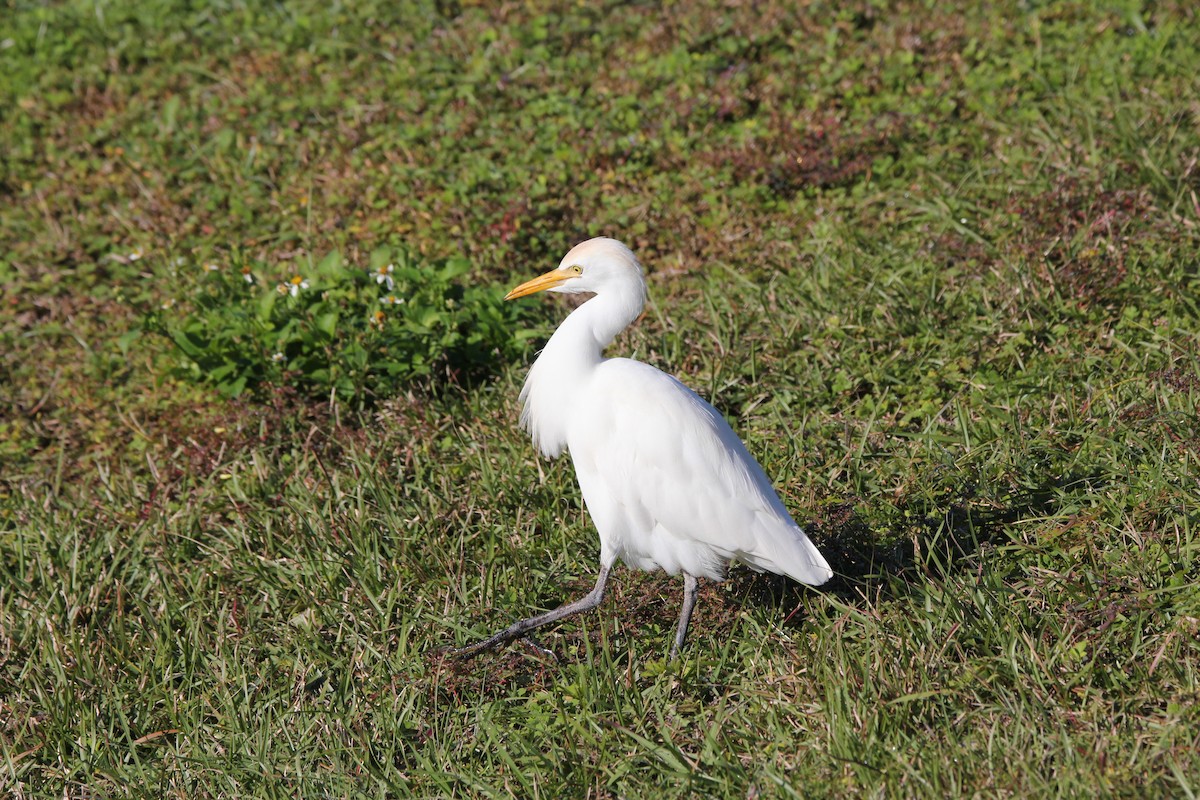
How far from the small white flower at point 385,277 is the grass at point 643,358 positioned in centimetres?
46

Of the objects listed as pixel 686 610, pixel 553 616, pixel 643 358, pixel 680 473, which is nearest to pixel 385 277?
pixel 643 358

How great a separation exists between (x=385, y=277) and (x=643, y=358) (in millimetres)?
1150

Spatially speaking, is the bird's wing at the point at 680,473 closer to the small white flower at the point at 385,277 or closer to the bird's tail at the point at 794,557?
the bird's tail at the point at 794,557

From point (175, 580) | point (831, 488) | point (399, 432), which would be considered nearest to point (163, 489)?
point (175, 580)

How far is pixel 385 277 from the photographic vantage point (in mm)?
4832

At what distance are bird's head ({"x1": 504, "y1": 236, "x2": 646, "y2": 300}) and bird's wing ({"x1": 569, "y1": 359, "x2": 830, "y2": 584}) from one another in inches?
10.1

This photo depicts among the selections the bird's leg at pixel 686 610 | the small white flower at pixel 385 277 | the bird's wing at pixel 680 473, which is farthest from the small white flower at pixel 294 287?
the bird's leg at pixel 686 610

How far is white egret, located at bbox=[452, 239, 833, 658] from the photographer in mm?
3344

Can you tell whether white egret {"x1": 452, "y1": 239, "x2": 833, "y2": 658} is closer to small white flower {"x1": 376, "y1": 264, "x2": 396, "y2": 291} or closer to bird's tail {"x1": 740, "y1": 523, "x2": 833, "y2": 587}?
bird's tail {"x1": 740, "y1": 523, "x2": 833, "y2": 587}

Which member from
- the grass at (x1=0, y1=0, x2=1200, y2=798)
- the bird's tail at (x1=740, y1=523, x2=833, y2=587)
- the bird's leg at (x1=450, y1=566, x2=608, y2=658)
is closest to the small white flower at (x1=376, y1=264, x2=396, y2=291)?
the grass at (x1=0, y1=0, x2=1200, y2=798)

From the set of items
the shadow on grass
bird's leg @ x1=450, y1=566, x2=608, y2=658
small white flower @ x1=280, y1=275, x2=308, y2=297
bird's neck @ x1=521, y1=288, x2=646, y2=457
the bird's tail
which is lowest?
bird's leg @ x1=450, y1=566, x2=608, y2=658

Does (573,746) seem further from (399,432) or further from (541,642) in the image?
(399,432)

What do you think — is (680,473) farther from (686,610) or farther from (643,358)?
(643,358)

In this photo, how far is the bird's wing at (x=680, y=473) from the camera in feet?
10.9
